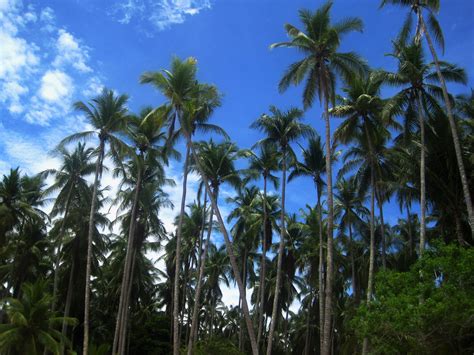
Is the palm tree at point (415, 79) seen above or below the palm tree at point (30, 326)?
above

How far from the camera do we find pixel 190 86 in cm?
2380

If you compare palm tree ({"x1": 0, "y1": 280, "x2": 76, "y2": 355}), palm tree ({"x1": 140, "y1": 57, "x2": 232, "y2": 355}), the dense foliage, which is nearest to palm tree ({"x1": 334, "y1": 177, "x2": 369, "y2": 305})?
the dense foliage

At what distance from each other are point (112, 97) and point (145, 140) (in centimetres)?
348

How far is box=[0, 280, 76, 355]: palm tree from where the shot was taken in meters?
21.6

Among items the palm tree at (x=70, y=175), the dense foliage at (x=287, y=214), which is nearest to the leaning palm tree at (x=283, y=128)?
the dense foliage at (x=287, y=214)

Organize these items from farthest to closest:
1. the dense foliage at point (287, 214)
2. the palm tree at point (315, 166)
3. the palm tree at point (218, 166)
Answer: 1. the palm tree at point (315, 166)
2. the palm tree at point (218, 166)
3. the dense foliage at point (287, 214)

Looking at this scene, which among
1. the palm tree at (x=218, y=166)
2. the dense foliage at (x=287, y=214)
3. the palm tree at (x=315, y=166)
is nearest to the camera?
the dense foliage at (x=287, y=214)

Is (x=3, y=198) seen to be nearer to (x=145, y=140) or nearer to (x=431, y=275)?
(x=145, y=140)

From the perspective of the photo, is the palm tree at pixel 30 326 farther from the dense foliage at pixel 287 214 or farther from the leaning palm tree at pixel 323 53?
the leaning palm tree at pixel 323 53

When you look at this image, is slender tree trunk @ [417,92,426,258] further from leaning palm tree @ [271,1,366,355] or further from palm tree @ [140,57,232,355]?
palm tree @ [140,57,232,355]

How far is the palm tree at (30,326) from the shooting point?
21594 millimetres

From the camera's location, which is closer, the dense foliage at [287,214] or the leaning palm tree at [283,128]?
the dense foliage at [287,214]

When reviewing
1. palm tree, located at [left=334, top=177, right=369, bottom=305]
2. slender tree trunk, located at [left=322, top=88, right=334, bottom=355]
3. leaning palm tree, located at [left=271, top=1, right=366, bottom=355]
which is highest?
leaning palm tree, located at [left=271, top=1, right=366, bottom=355]

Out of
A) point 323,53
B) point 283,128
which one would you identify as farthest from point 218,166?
point 323,53
